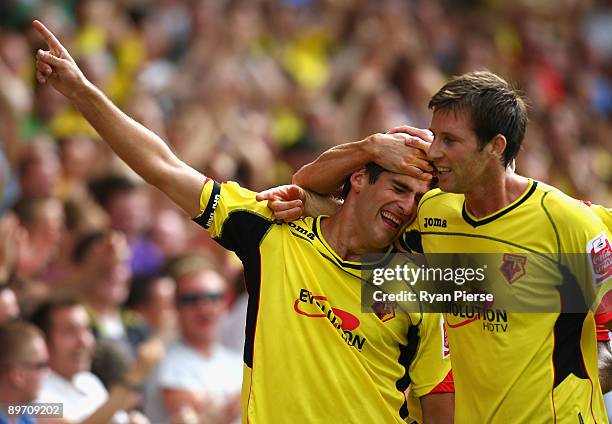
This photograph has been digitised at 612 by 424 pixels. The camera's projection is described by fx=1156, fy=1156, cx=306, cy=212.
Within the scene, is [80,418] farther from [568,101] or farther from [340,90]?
[568,101]

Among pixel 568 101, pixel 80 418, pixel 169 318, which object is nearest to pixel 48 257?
pixel 169 318

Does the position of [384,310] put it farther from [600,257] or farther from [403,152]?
[600,257]

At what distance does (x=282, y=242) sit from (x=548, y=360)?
129cm

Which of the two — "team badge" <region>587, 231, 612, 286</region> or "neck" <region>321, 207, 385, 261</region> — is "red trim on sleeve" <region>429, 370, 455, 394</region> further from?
"team badge" <region>587, 231, 612, 286</region>

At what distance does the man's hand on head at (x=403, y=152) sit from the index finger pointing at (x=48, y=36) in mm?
1472

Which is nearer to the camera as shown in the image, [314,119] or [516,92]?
[516,92]

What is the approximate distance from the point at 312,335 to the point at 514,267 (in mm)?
936

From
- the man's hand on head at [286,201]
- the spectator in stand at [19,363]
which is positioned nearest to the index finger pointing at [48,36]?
the man's hand on head at [286,201]

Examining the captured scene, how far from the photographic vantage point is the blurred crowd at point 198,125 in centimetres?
793

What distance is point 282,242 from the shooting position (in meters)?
5.29

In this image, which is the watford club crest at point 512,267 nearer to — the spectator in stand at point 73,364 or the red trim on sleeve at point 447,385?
the red trim on sleeve at point 447,385

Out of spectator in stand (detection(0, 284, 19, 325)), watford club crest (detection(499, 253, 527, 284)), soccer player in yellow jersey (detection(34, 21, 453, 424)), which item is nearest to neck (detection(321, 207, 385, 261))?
soccer player in yellow jersey (detection(34, 21, 453, 424))

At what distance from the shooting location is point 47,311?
724 cm

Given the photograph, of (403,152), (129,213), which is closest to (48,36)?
(403,152)
